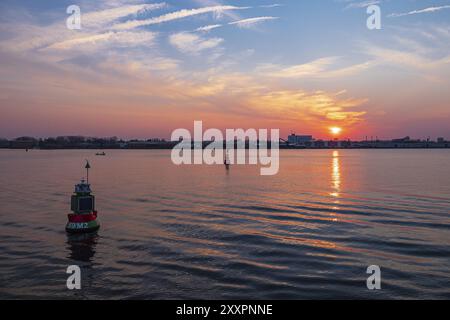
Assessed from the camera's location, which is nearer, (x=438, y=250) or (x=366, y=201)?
(x=438, y=250)

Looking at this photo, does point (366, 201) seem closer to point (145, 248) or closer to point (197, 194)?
point (197, 194)

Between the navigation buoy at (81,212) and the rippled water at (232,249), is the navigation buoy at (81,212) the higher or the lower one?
the higher one

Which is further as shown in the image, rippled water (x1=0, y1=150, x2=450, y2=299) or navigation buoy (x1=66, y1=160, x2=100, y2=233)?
navigation buoy (x1=66, y1=160, x2=100, y2=233)

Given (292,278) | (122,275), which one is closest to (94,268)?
(122,275)

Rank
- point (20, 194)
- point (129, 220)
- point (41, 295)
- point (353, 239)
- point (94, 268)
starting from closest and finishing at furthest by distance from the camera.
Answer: point (41, 295), point (94, 268), point (353, 239), point (129, 220), point (20, 194)

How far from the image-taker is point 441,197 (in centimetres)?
4166

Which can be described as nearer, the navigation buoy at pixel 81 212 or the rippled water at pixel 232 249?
the rippled water at pixel 232 249

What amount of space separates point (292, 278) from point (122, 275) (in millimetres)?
7337

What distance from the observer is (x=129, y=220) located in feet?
97.1

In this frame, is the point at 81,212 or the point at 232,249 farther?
the point at 81,212

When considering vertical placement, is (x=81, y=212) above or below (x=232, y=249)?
above

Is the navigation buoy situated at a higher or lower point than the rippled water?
higher

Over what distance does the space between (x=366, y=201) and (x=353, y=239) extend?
17982 millimetres
